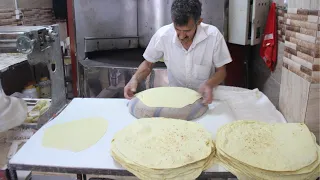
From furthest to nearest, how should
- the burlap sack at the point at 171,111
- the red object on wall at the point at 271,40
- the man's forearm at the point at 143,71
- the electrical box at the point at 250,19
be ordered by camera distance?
1. the electrical box at the point at 250,19
2. the red object on wall at the point at 271,40
3. the man's forearm at the point at 143,71
4. the burlap sack at the point at 171,111

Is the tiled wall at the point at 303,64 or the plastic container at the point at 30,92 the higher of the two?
the tiled wall at the point at 303,64

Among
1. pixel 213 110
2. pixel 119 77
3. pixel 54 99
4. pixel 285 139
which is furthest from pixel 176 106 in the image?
pixel 119 77

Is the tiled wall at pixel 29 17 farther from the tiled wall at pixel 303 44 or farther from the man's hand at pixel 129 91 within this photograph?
the tiled wall at pixel 303 44

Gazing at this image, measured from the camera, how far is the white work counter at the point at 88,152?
1149 mm

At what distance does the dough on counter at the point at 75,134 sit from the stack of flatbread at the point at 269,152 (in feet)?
1.89

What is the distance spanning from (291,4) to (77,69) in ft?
7.36

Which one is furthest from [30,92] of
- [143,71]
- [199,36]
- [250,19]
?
[250,19]

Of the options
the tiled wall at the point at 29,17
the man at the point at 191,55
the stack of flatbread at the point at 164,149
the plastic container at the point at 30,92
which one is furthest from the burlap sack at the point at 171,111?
the tiled wall at the point at 29,17

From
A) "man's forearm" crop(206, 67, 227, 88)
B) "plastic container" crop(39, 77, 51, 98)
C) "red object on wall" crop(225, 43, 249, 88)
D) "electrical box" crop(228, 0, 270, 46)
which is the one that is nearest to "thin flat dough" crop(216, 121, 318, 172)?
"man's forearm" crop(206, 67, 227, 88)

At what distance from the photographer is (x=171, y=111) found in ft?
5.11

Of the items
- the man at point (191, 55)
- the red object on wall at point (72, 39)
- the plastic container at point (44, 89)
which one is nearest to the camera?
the man at point (191, 55)

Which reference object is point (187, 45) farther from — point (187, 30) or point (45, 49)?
point (45, 49)

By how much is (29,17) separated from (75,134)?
2.65 meters

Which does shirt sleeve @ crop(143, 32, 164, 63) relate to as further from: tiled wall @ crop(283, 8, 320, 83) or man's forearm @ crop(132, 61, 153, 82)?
tiled wall @ crop(283, 8, 320, 83)
